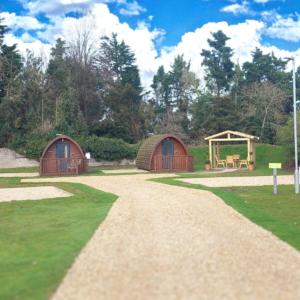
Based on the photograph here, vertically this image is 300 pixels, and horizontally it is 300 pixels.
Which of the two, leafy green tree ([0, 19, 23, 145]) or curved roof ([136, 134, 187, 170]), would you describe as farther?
leafy green tree ([0, 19, 23, 145])

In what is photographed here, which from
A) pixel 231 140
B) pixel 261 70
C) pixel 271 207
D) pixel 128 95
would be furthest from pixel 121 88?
pixel 271 207

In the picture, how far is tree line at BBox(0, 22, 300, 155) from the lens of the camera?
163 feet

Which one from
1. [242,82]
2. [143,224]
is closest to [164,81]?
[242,82]

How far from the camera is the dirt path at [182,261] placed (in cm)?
611

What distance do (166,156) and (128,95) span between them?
76.7 ft

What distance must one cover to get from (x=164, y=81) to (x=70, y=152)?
3520 cm

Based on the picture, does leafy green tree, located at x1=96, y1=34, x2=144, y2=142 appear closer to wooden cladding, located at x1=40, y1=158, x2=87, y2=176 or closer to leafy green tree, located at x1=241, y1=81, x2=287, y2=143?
leafy green tree, located at x1=241, y1=81, x2=287, y2=143

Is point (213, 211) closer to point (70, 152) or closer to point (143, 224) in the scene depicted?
point (143, 224)

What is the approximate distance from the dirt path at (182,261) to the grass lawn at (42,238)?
27cm

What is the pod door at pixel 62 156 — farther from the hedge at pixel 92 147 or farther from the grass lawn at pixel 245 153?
the grass lawn at pixel 245 153

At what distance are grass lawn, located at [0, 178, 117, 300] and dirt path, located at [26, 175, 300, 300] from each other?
0.88 ft

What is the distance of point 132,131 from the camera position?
57656 mm

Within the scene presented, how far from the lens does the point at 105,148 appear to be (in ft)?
148

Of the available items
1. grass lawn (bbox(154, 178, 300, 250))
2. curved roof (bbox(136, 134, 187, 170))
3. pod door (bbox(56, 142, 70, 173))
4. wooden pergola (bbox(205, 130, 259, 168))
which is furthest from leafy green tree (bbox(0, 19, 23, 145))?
grass lawn (bbox(154, 178, 300, 250))
